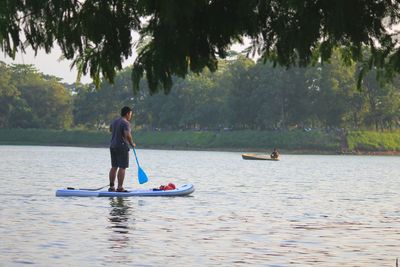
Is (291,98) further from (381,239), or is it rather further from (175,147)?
(381,239)

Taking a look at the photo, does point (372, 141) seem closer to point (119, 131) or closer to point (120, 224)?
point (119, 131)

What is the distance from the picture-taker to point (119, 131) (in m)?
22.4

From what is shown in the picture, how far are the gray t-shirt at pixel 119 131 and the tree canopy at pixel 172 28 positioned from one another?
12.9 metres

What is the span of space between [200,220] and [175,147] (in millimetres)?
109019

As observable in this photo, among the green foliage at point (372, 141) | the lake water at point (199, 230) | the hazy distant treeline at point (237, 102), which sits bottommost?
the lake water at point (199, 230)

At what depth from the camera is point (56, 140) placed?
470 ft

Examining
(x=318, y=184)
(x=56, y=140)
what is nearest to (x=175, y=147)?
(x=56, y=140)

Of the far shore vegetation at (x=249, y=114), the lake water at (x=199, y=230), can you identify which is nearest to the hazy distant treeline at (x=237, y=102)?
the far shore vegetation at (x=249, y=114)

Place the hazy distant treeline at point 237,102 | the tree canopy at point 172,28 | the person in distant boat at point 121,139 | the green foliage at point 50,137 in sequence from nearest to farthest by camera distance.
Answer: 1. the tree canopy at point 172,28
2. the person in distant boat at point 121,139
3. the hazy distant treeline at point 237,102
4. the green foliage at point 50,137

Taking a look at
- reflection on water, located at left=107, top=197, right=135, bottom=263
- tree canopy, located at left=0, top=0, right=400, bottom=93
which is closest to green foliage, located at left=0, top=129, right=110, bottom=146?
reflection on water, located at left=107, top=197, right=135, bottom=263

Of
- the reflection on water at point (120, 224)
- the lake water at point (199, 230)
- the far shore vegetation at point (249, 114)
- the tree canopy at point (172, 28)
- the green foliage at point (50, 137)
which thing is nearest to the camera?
the tree canopy at point (172, 28)

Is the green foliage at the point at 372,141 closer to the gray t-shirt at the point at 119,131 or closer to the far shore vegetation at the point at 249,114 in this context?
the far shore vegetation at the point at 249,114

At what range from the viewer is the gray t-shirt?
73.0 feet

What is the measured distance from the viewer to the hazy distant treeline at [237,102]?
369 ft
